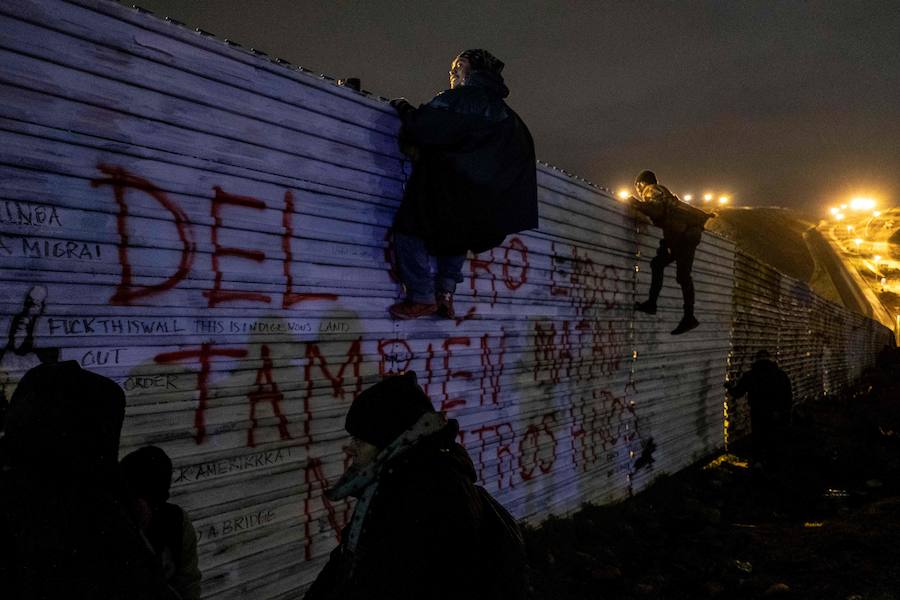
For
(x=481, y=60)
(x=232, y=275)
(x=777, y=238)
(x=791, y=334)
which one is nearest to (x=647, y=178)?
(x=481, y=60)

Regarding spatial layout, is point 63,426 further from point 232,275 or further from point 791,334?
point 791,334

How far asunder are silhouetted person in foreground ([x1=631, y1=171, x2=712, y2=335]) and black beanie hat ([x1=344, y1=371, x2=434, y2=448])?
6.37 metres

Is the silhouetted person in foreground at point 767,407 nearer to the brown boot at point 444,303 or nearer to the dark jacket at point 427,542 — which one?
the brown boot at point 444,303

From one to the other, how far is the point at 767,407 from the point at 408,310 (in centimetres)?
842

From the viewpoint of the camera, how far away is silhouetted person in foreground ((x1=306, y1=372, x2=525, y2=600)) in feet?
5.57

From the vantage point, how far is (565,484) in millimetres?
6289

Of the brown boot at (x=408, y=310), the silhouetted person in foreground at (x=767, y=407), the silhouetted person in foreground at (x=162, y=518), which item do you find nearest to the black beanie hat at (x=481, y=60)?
the brown boot at (x=408, y=310)

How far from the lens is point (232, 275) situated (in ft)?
10.7

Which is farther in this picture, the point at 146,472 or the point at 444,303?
the point at 444,303

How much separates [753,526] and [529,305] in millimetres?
4216

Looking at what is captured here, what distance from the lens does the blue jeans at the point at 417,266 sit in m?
4.12

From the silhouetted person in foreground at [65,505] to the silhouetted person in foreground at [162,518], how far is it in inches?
33.9

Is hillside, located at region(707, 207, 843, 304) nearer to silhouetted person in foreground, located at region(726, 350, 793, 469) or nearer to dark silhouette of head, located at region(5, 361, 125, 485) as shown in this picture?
silhouetted person in foreground, located at region(726, 350, 793, 469)

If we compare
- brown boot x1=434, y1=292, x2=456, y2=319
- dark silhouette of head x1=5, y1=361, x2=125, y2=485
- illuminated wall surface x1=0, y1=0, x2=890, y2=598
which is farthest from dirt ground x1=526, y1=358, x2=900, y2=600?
dark silhouette of head x1=5, y1=361, x2=125, y2=485
